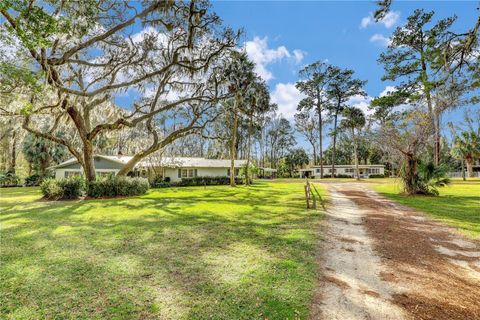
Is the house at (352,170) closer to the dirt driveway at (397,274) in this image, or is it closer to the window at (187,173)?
the window at (187,173)

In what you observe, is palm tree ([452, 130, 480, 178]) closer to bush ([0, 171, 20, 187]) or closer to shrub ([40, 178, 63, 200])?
shrub ([40, 178, 63, 200])

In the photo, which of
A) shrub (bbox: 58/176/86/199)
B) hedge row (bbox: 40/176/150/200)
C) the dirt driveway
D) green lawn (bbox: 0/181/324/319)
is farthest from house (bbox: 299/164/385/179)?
green lawn (bbox: 0/181/324/319)

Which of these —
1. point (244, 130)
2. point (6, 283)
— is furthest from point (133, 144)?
point (6, 283)

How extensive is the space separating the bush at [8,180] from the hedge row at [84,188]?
18.1m

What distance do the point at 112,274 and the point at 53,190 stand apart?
13.9 metres

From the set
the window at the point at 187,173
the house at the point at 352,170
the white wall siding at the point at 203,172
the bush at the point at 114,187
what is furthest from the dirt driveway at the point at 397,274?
the house at the point at 352,170

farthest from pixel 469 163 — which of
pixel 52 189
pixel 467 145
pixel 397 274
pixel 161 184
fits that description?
pixel 52 189

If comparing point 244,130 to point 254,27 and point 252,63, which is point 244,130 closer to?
point 252,63

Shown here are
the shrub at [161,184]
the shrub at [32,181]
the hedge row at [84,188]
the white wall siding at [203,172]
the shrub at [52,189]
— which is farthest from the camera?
the white wall siding at [203,172]

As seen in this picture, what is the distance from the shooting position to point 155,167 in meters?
27.2

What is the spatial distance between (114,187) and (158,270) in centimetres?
1377

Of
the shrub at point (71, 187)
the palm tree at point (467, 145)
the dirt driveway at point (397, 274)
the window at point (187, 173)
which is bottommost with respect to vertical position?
the dirt driveway at point (397, 274)

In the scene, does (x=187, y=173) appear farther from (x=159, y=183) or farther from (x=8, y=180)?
(x=8, y=180)

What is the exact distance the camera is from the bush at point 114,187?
51.4ft
